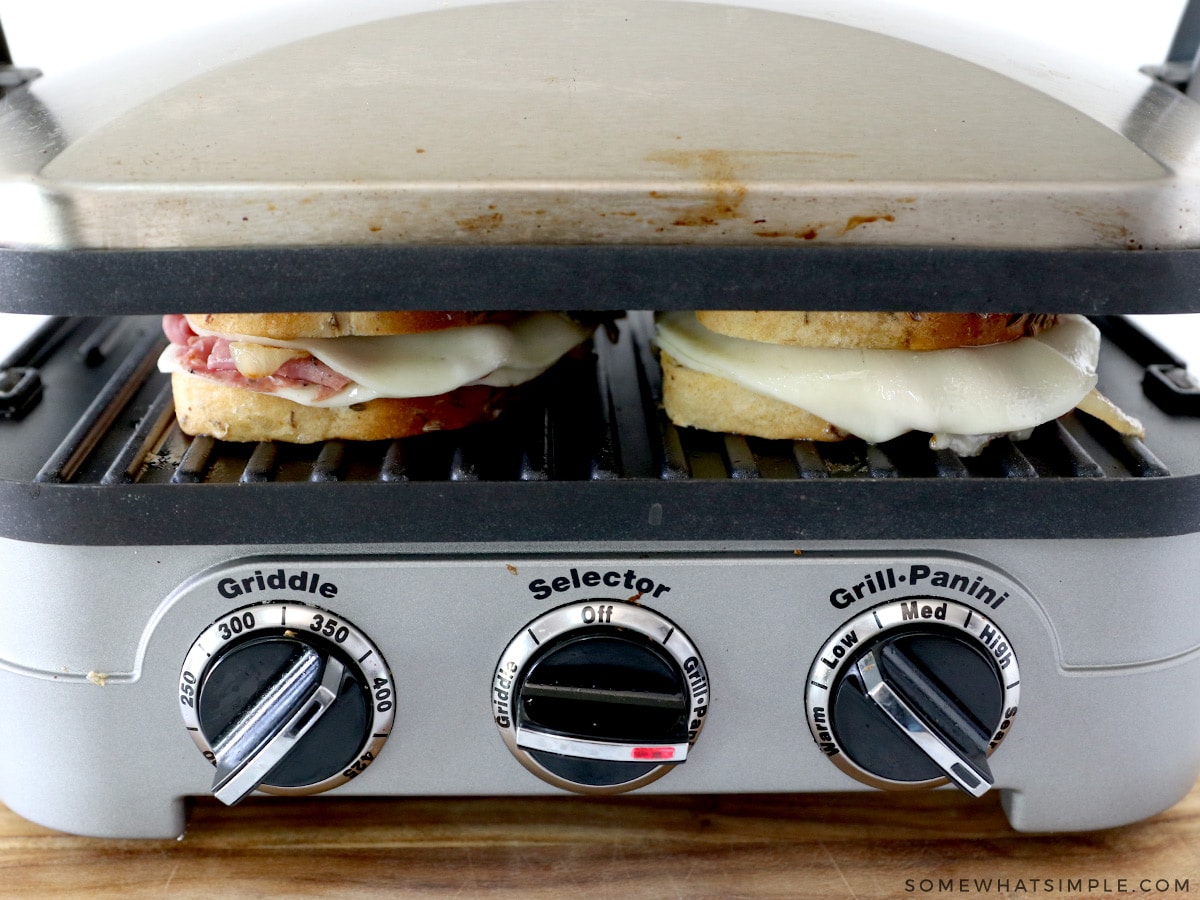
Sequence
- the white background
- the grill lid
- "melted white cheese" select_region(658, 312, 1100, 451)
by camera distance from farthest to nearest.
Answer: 1. the white background
2. "melted white cheese" select_region(658, 312, 1100, 451)
3. the grill lid

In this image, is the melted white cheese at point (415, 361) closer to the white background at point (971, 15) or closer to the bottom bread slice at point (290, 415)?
the bottom bread slice at point (290, 415)

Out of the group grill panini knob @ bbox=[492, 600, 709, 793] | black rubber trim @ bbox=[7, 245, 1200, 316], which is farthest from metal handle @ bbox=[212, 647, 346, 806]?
black rubber trim @ bbox=[7, 245, 1200, 316]

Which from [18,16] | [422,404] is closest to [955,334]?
[422,404]

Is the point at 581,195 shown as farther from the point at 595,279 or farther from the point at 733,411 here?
the point at 733,411

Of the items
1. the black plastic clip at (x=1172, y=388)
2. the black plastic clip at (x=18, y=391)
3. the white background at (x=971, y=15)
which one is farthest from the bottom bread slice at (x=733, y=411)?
the white background at (x=971, y=15)

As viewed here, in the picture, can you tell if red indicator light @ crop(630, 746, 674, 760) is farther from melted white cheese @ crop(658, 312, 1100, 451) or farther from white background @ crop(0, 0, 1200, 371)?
white background @ crop(0, 0, 1200, 371)

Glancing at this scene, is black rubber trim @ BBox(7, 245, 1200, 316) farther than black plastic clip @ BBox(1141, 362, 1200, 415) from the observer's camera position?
No

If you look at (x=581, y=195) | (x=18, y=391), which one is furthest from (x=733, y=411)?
(x=18, y=391)
